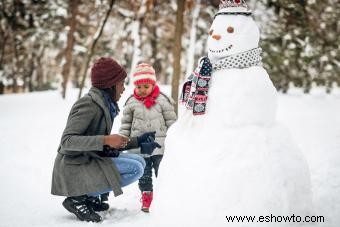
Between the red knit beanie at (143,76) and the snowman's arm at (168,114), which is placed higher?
the red knit beanie at (143,76)

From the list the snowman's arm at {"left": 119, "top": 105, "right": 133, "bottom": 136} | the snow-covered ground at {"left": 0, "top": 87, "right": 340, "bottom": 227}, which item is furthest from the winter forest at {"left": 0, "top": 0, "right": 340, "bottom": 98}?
the snowman's arm at {"left": 119, "top": 105, "right": 133, "bottom": 136}

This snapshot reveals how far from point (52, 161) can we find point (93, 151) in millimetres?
4261

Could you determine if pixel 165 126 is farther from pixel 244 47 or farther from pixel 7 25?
pixel 7 25

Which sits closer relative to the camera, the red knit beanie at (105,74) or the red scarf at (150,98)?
the red knit beanie at (105,74)

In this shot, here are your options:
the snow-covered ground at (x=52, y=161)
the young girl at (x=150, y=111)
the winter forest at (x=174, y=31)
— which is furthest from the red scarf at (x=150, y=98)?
the winter forest at (x=174, y=31)

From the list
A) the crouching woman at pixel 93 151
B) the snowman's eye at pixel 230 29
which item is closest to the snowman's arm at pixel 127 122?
the crouching woman at pixel 93 151

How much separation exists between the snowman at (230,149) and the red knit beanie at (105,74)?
2.70ft

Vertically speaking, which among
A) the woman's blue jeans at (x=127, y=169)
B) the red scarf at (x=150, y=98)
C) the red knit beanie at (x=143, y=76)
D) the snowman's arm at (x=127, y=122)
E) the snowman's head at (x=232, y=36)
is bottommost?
the woman's blue jeans at (x=127, y=169)

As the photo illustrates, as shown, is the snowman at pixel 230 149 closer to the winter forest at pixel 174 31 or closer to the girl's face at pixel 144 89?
the girl's face at pixel 144 89

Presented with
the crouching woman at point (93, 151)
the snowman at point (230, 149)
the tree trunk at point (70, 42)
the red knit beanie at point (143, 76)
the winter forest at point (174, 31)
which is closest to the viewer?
the snowman at point (230, 149)

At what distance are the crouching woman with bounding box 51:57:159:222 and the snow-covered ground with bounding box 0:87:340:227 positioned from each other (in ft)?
1.06

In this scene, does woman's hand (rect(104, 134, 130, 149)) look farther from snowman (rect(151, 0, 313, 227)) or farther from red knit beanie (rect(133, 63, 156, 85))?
red knit beanie (rect(133, 63, 156, 85))

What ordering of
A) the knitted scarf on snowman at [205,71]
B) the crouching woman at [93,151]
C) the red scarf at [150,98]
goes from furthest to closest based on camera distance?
1. the red scarf at [150,98]
2. the crouching woman at [93,151]
3. the knitted scarf on snowman at [205,71]

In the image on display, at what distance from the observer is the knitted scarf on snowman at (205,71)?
3977 mm
